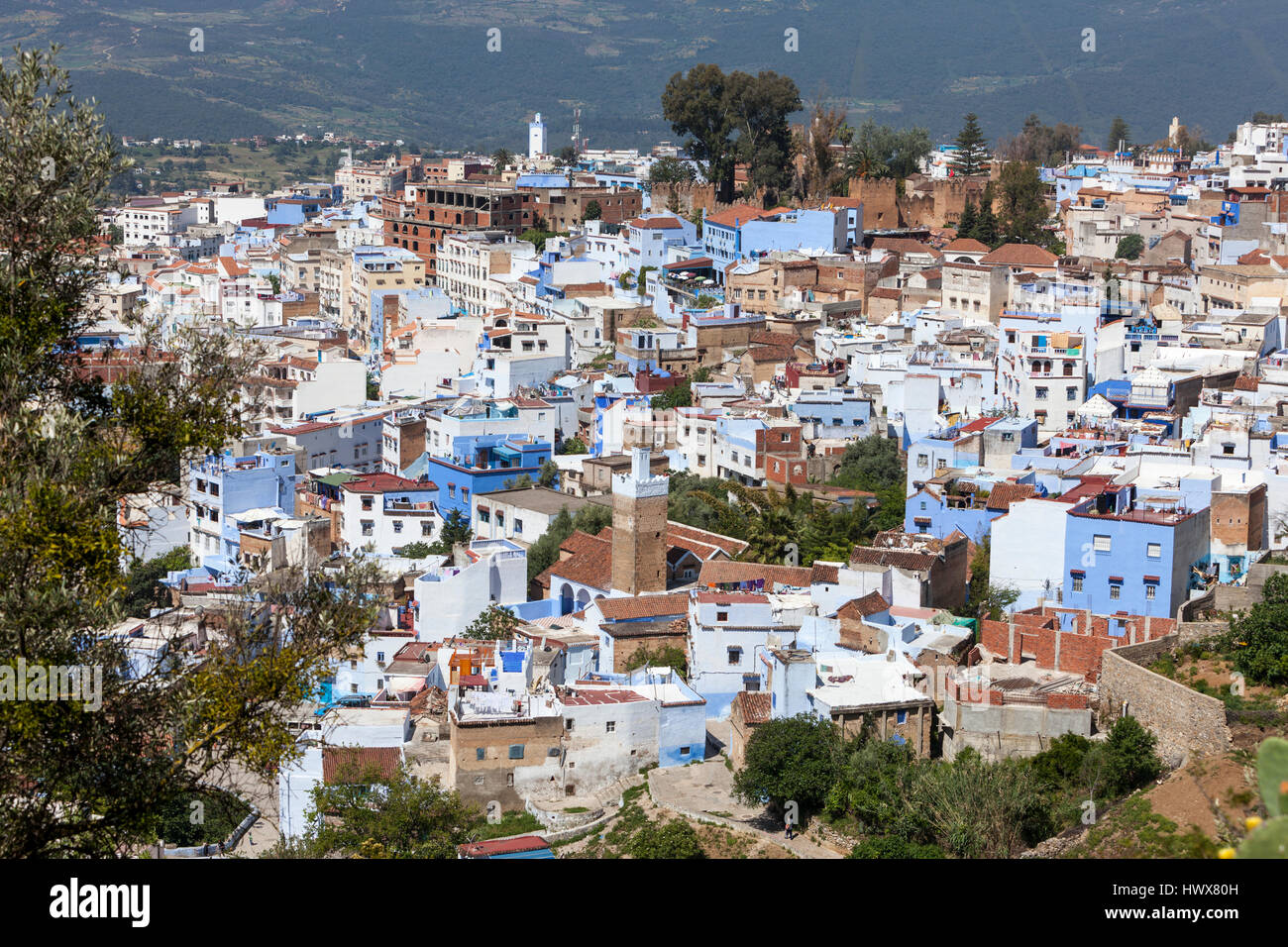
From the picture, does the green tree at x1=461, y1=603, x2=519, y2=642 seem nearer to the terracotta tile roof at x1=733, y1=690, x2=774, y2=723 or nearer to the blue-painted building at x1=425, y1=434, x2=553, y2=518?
the terracotta tile roof at x1=733, y1=690, x2=774, y2=723

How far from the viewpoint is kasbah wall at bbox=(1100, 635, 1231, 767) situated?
11328 mm

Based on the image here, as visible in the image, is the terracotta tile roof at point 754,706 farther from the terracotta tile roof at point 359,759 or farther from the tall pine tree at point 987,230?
the tall pine tree at point 987,230

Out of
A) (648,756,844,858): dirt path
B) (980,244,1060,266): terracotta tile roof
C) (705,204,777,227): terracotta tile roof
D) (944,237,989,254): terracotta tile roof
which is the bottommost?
(648,756,844,858): dirt path

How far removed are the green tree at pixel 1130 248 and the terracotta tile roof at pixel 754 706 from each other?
1930 cm

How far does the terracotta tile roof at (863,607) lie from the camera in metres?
15.0

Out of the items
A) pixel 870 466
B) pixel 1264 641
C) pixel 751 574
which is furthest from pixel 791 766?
A: pixel 870 466

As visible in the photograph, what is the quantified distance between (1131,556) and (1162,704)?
3069 mm

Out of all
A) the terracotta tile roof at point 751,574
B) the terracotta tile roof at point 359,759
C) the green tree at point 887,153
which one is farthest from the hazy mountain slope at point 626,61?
the terracotta tile roof at point 359,759

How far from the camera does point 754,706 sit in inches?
540

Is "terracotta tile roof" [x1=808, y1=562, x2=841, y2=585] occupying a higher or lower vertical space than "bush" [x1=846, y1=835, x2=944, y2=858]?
higher

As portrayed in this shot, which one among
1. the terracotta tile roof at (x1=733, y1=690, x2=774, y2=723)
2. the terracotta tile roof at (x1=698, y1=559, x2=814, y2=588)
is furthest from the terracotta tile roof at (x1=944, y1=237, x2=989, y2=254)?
the terracotta tile roof at (x1=733, y1=690, x2=774, y2=723)

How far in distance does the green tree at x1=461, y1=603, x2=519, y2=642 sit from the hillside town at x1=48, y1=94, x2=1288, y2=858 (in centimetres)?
4

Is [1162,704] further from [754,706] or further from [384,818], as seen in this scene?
[384,818]
